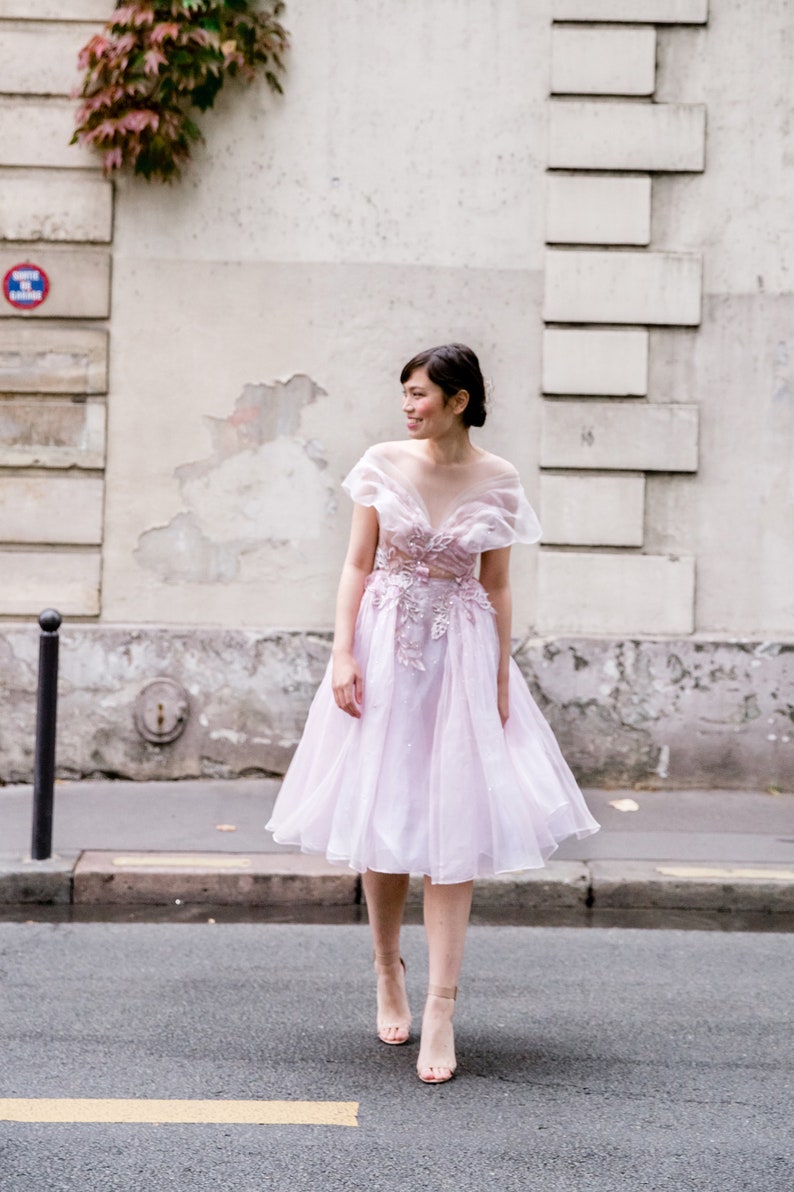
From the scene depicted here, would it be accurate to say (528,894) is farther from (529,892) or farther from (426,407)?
(426,407)

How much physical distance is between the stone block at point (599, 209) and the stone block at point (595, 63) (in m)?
0.47

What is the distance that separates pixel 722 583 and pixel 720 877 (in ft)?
7.71

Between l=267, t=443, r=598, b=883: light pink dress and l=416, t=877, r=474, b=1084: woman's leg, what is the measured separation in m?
0.10

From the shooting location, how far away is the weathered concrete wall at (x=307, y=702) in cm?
759

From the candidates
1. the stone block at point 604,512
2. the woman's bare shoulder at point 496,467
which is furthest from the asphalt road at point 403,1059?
the stone block at point 604,512

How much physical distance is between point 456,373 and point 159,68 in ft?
14.2

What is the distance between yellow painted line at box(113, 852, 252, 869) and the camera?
229 inches

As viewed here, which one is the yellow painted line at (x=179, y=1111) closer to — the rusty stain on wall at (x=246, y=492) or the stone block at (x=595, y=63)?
the rusty stain on wall at (x=246, y=492)

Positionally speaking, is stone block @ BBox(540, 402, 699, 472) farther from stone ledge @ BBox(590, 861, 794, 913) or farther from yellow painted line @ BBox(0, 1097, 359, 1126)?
yellow painted line @ BBox(0, 1097, 359, 1126)

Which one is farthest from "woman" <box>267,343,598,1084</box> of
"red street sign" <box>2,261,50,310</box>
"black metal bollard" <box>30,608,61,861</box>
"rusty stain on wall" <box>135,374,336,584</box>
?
"red street sign" <box>2,261,50,310</box>

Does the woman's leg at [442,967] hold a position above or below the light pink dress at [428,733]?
below

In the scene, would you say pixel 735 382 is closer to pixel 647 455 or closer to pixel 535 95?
pixel 647 455

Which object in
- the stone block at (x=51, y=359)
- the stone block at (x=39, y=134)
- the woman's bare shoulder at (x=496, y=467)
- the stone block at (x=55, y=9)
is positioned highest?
the stone block at (x=55, y=9)

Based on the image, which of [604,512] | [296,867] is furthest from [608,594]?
[296,867]
